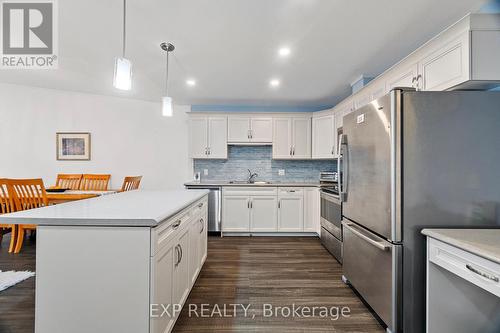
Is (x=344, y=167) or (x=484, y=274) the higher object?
(x=344, y=167)

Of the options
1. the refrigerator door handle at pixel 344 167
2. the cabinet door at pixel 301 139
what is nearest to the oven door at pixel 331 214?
the refrigerator door handle at pixel 344 167

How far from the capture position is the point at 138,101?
475 cm

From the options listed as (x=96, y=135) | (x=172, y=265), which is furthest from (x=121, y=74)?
(x=96, y=135)

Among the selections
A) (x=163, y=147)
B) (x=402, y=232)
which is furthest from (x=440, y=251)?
(x=163, y=147)

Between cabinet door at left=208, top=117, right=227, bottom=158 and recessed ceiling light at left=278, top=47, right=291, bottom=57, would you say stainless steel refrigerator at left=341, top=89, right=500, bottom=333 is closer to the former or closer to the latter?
recessed ceiling light at left=278, top=47, right=291, bottom=57

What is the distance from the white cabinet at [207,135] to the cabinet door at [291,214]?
1.45 meters

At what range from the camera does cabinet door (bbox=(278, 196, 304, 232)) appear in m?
4.14

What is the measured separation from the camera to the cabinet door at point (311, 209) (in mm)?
4098

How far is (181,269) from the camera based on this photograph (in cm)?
179

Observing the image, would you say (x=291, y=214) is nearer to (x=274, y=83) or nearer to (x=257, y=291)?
(x=257, y=291)

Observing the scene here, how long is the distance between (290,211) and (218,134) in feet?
6.46

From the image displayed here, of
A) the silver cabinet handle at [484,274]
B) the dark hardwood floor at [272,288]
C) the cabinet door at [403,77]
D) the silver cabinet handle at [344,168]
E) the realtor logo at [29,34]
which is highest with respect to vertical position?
the realtor logo at [29,34]

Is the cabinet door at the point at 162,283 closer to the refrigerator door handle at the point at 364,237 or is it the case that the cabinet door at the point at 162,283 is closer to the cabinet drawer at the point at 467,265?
the refrigerator door handle at the point at 364,237

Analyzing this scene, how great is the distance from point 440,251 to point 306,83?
2797 mm
